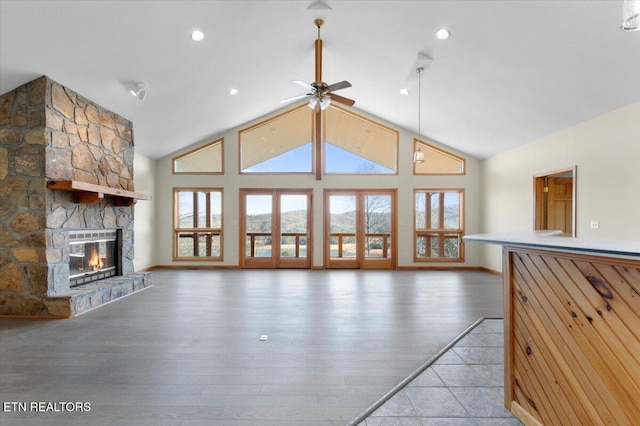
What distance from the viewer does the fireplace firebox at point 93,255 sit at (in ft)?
14.7

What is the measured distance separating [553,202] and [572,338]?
510 centimetres

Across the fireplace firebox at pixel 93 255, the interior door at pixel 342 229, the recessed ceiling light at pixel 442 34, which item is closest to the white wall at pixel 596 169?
the recessed ceiling light at pixel 442 34

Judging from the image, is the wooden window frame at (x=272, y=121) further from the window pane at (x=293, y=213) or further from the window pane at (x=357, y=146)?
the window pane at (x=293, y=213)

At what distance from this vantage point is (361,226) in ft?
25.4

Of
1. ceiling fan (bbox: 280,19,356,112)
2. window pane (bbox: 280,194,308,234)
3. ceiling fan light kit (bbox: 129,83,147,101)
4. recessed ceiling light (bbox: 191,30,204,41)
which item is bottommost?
window pane (bbox: 280,194,308,234)

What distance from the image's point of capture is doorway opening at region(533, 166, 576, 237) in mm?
5633

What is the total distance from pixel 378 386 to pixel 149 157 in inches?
277

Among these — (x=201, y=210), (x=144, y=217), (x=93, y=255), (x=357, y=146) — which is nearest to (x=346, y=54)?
(x=357, y=146)

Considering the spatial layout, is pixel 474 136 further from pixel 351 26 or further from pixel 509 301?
pixel 509 301

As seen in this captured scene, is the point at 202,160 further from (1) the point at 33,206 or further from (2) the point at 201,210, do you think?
(1) the point at 33,206

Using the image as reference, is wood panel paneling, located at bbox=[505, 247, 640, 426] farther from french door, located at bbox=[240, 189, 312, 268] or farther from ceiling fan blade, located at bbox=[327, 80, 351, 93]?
french door, located at bbox=[240, 189, 312, 268]

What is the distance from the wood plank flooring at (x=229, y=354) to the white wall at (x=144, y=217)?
2055 millimetres

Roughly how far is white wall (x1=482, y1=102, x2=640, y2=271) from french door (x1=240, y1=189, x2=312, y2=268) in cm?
448

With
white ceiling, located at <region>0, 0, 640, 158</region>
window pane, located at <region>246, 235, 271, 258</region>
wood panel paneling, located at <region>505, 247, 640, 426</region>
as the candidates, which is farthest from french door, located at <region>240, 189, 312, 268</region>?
wood panel paneling, located at <region>505, 247, 640, 426</region>
